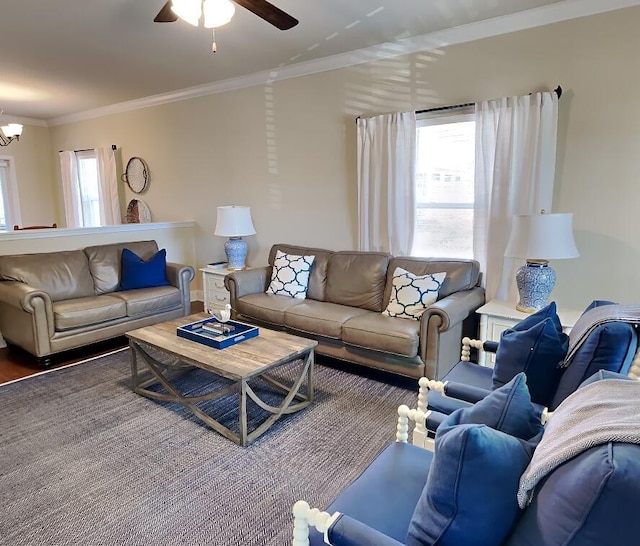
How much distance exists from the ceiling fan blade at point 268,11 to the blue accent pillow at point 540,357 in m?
2.06

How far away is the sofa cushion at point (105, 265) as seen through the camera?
431cm

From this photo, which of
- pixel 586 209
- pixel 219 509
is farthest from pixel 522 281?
pixel 219 509

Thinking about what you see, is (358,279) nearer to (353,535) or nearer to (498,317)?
(498,317)

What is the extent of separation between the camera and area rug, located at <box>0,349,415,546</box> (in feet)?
6.09

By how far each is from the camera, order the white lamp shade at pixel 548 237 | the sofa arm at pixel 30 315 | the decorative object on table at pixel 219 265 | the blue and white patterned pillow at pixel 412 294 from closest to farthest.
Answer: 1. the white lamp shade at pixel 548 237
2. the blue and white patterned pillow at pixel 412 294
3. the sofa arm at pixel 30 315
4. the decorative object on table at pixel 219 265

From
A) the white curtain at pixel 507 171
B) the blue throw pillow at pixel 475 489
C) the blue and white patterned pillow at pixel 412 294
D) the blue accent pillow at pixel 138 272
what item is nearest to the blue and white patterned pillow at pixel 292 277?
the blue and white patterned pillow at pixel 412 294

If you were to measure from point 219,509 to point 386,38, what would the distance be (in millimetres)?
3625

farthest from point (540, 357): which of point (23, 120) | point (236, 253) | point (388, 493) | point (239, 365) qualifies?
point (23, 120)

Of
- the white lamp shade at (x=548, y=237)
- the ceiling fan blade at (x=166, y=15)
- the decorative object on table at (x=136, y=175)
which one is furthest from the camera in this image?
the decorative object on table at (x=136, y=175)

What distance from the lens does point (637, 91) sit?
111 inches

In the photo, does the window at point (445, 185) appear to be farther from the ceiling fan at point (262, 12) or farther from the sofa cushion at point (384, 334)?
the ceiling fan at point (262, 12)

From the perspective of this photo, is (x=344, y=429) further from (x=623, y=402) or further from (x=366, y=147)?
(x=366, y=147)

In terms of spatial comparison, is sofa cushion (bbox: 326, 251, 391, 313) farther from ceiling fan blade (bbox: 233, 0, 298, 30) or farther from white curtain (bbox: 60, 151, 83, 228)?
white curtain (bbox: 60, 151, 83, 228)

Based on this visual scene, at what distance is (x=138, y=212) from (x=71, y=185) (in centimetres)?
192
